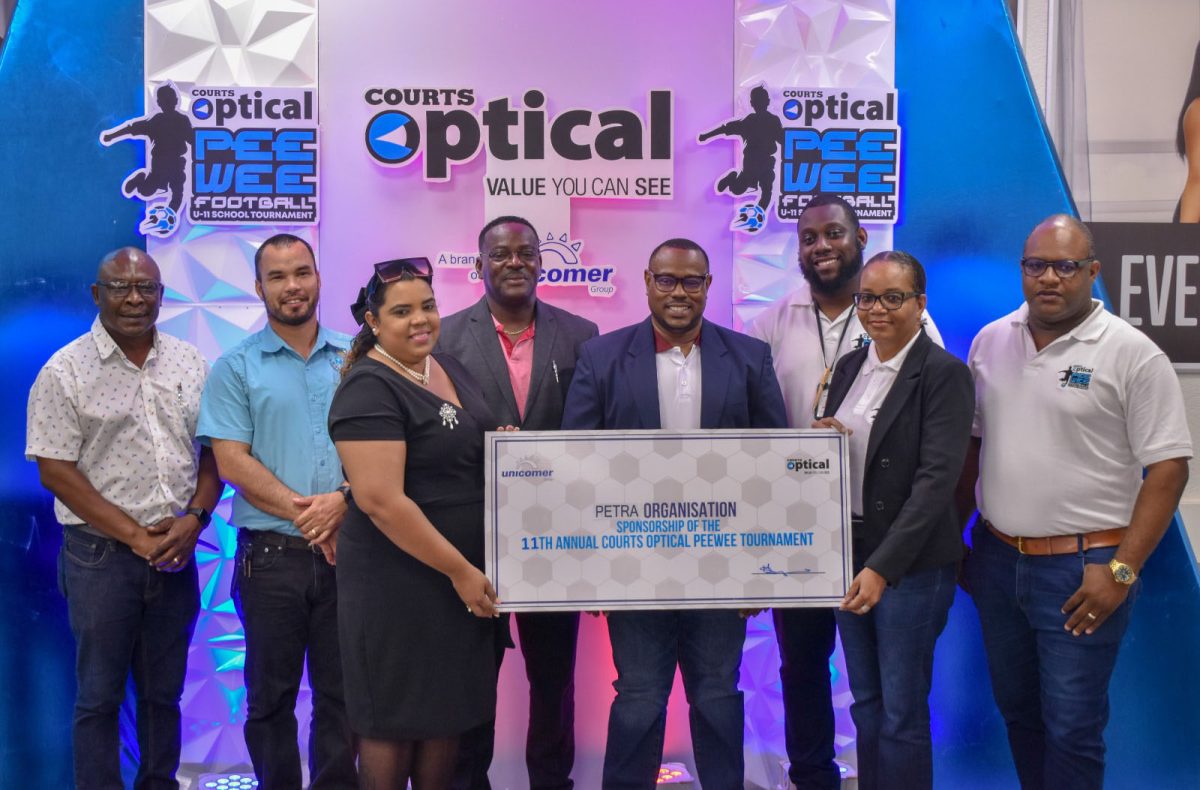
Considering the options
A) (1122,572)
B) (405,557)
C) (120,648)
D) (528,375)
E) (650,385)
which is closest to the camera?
(405,557)

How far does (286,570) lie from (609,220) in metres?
1.88

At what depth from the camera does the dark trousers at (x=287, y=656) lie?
3.45 m

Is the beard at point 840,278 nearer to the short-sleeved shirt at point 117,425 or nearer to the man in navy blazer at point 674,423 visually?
the man in navy blazer at point 674,423

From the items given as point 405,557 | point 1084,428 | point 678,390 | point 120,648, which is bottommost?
point 120,648

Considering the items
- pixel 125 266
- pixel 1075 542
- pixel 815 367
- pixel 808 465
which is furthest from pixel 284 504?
pixel 1075 542

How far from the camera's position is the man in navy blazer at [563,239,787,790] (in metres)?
3.31

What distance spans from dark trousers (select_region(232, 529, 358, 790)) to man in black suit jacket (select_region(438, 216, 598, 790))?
1.59 feet

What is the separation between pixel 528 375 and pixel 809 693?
1559 mm

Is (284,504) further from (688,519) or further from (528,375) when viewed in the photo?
(688,519)

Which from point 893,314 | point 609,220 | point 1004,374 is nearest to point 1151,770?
point 1004,374

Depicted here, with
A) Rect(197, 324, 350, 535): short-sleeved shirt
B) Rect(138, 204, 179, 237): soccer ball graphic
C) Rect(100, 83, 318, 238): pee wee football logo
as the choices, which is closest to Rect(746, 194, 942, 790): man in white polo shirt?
Rect(197, 324, 350, 535): short-sleeved shirt

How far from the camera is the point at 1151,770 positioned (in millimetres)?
4188

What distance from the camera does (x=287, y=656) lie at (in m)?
3.49

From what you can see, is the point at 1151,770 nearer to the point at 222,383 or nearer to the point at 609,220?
the point at 609,220
